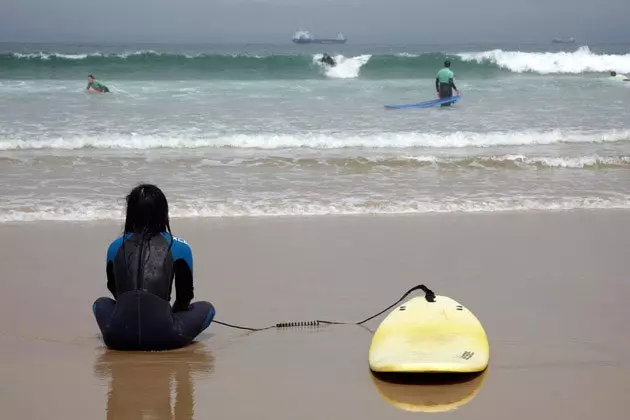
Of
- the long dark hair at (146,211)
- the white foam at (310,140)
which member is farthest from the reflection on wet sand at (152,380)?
the white foam at (310,140)

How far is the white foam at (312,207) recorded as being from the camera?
7683 mm

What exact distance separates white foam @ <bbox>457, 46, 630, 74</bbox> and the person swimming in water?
3088 centimetres

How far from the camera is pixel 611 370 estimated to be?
13.4 ft

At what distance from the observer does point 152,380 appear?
3912 mm

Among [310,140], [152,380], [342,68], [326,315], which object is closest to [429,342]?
[326,315]

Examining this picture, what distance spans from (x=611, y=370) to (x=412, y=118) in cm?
1228

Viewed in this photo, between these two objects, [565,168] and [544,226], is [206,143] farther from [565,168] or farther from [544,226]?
[544,226]

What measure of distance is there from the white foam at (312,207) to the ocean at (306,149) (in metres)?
0.02

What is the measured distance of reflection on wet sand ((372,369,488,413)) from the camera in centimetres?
365

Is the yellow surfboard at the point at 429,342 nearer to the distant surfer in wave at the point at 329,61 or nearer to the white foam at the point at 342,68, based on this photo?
the white foam at the point at 342,68

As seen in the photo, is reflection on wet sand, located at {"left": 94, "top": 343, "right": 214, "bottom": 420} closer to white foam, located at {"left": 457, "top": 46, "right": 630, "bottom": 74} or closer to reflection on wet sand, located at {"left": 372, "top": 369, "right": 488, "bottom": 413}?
reflection on wet sand, located at {"left": 372, "top": 369, "right": 488, "bottom": 413}

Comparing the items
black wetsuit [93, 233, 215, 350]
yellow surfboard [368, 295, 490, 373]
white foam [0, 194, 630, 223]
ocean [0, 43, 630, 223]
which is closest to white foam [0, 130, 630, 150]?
ocean [0, 43, 630, 223]

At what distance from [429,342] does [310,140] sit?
8.94 meters

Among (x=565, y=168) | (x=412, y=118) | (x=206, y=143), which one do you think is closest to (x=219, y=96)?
(x=412, y=118)
